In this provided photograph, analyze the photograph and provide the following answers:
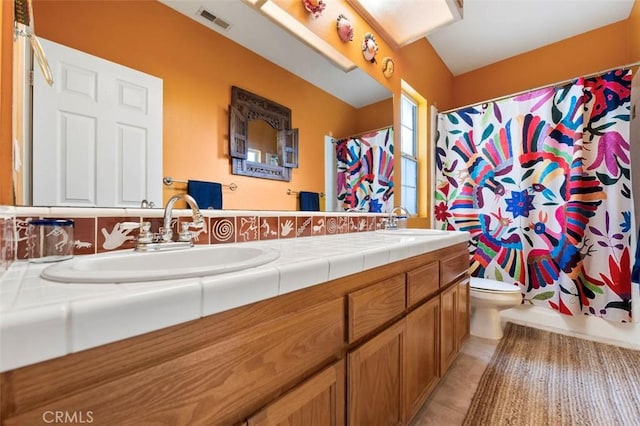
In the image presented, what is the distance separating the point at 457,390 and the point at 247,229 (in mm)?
1351

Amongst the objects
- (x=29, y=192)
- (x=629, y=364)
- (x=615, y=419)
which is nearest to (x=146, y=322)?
(x=29, y=192)

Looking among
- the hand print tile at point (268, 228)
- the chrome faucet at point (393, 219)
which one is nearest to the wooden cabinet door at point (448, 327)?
the chrome faucet at point (393, 219)

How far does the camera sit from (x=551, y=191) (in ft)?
6.81

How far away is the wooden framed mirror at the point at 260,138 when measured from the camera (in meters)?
1.09

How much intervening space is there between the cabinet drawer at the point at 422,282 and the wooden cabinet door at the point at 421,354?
0.05 metres

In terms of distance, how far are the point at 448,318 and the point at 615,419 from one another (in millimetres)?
767

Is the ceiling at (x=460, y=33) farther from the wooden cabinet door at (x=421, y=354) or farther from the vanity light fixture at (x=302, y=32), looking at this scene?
the wooden cabinet door at (x=421, y=354)

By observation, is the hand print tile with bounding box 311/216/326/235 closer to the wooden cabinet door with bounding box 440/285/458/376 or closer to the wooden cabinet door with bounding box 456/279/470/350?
the wooden cabinet door with bounding box 440/285/458/376

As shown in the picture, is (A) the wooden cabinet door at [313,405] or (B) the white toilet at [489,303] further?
(B) the white toilet at [489,303]

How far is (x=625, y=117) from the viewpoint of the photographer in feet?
5.89

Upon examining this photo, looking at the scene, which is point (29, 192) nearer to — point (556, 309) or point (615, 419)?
point (615, 419)

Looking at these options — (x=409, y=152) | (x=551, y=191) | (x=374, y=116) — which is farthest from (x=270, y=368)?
(x=551, y=191)

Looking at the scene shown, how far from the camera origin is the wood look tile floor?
1219 mm

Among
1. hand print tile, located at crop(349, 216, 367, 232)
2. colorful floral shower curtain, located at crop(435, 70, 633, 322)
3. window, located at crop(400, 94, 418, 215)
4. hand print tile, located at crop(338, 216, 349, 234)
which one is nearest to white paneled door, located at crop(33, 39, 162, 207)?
hand print tile, located at crop(338, 216, 349, 234)
